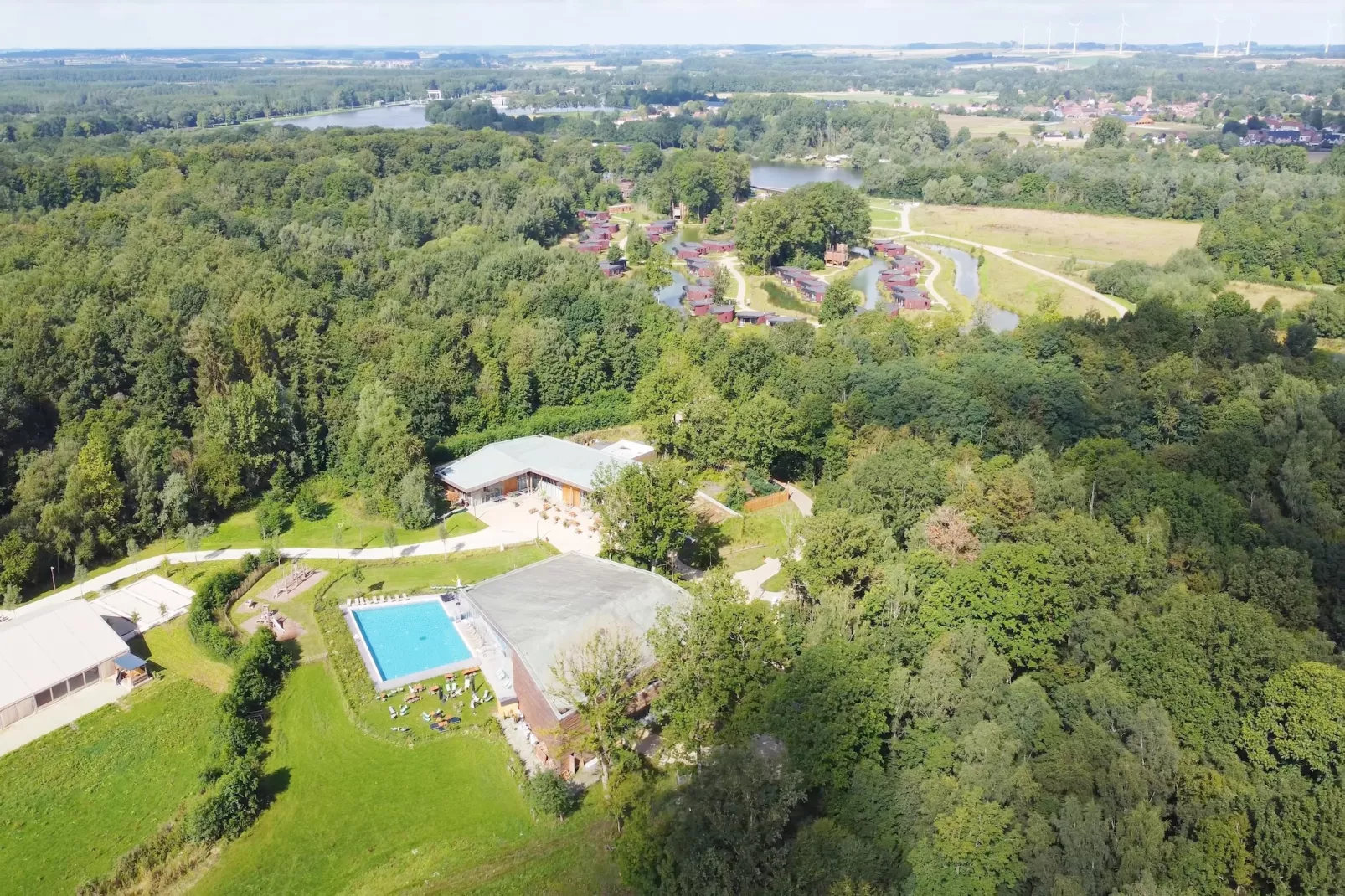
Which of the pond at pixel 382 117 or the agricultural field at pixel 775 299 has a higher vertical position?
the pond at pixel 382 117

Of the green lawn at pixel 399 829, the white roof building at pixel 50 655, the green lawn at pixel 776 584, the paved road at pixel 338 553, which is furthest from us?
the paved road at pixel 338 553

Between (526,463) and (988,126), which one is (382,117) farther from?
(526,463)

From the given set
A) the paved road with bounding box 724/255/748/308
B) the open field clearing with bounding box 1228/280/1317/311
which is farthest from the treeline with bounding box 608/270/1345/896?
the paved road with bounding box 724/255/748/308

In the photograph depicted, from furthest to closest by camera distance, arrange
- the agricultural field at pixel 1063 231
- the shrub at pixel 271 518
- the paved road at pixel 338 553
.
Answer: the agricultural field at pixel 1063 231, the shrub at pixel 271 518, the paved road at pixel 338 553

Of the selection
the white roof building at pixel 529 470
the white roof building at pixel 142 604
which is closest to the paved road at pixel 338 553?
the white roof building at pixel 142 604

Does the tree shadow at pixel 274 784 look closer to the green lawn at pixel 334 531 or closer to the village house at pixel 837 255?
the green lawn at pixel 334 531

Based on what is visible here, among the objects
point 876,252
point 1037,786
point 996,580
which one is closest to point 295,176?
point 876,252

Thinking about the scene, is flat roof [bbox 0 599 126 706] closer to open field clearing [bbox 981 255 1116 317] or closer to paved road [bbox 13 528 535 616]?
paved road [bbox 13 528 535 616]
